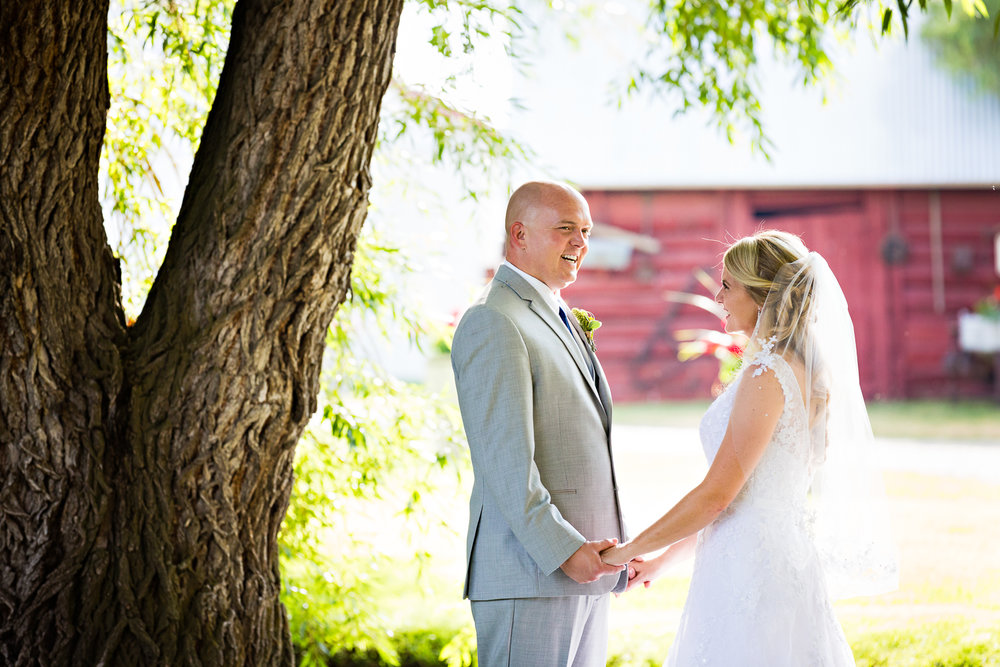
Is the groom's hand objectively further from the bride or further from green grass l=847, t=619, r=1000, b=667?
green grass l=847, t=619, r=1000, b=667

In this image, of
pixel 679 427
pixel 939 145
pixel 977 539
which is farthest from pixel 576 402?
pixel 939 145

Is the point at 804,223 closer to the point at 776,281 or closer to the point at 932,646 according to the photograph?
the point at 932,646

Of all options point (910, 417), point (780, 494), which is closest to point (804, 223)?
point (910, 417)

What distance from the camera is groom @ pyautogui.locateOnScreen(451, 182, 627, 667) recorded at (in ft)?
7.16

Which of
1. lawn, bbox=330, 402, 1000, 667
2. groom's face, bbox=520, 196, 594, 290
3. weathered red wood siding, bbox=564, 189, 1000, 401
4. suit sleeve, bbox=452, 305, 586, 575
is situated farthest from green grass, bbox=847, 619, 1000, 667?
weathered red wood siding, bbox=564, 189, 1000, 401

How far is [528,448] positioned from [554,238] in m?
0.56

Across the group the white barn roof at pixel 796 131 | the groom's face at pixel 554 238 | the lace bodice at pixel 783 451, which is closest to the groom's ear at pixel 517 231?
the groom's face at pixel 554 238

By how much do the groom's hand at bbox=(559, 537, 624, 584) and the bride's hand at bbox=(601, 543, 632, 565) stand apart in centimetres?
1

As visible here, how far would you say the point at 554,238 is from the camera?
2459mm

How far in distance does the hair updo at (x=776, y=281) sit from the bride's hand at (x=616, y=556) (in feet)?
1.90

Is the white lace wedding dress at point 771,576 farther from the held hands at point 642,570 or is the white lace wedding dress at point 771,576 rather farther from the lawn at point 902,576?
the lawn at point 902,576

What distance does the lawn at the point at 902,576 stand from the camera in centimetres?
368

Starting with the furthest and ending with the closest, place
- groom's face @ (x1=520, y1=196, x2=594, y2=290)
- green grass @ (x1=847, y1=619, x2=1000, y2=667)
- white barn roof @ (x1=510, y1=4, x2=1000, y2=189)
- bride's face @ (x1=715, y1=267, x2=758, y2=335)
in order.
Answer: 1. white barn roof @ (x1=510, y1=4, x2=1000, y2=189)
2. green grass @ (x1=847, y1=619, x2=1000, y2=667)
3. groom's face @ (x1=520, y1=196, x2=594, y2=290)
4. bride's face @ (x1=715, y1=267, x2=758, y2=335)

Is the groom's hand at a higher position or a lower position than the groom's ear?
lower
